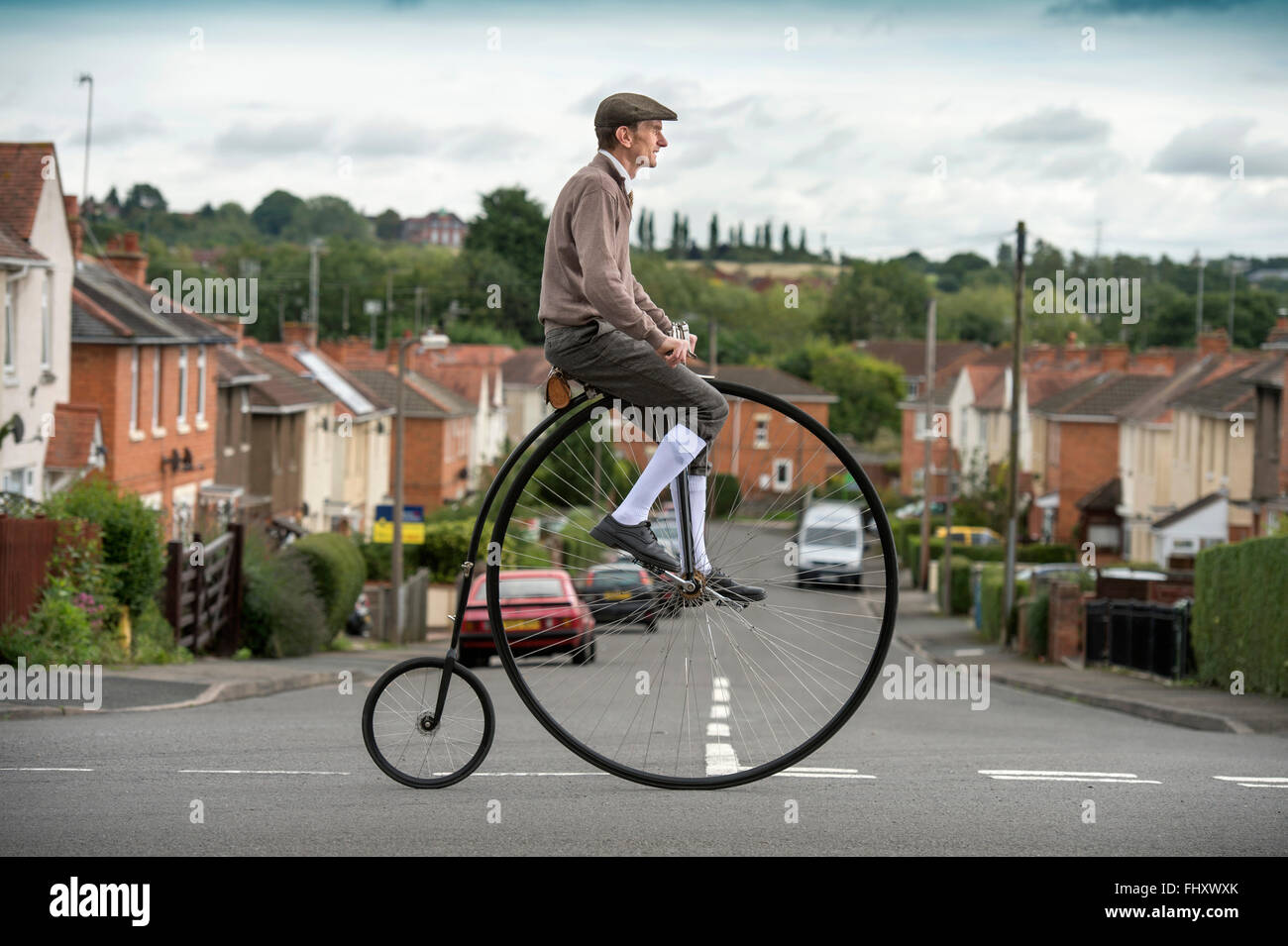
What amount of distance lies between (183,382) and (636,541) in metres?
30.4

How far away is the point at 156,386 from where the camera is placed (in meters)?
33.0

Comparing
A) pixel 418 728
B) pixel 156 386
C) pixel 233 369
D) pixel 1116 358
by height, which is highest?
pixel 1116 358

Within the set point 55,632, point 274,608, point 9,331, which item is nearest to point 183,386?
point 9,331

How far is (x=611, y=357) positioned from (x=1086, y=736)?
25.1 feet

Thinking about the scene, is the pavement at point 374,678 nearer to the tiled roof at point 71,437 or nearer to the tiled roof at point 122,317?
the tiled roof at point 71,437

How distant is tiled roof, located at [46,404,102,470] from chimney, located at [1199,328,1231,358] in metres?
39.7

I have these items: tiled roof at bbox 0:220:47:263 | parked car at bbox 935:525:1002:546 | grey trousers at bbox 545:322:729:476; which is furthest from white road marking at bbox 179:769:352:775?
parked car at bbox 935:525:1002:546

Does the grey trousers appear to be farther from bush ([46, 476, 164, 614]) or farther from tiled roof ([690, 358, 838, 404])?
tiled roof ([690, 358, 838, 404])

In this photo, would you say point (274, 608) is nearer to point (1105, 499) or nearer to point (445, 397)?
point (445, 397)

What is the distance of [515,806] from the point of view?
20.4 feet

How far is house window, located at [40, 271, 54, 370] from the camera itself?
89.0 feet

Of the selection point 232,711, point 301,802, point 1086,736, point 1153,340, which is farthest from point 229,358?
point 1153,340
